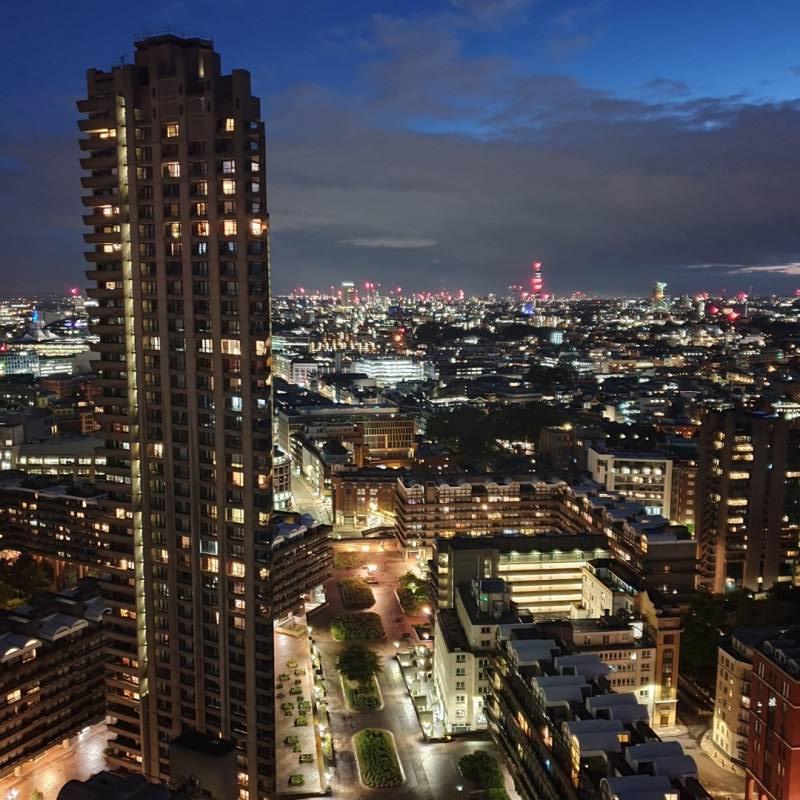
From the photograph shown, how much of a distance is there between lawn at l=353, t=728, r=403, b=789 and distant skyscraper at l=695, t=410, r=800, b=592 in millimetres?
22778

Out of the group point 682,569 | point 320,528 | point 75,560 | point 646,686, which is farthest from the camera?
point 75,560

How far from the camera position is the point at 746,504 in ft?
143

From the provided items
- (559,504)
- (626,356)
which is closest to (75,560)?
(559,504)

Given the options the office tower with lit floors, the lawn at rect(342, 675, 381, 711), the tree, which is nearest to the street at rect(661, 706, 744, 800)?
the lawn at rect(342, 675, 381, 711)

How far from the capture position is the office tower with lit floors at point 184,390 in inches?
909

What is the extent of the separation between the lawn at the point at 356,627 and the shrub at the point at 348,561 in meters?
7.61

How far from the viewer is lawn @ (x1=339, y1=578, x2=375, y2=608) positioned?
42.7m

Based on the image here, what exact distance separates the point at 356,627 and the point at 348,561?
32.5 feet

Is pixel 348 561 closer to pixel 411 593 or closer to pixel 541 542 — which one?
pixel 411 593

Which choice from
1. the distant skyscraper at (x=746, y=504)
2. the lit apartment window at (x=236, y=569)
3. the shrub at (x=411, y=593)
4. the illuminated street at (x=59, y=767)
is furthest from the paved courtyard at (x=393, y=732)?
the distant skyscraper at (x=746, y=504)

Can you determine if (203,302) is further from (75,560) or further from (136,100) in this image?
(75,560)

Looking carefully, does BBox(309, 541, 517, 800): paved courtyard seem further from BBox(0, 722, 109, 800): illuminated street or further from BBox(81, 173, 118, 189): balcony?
BBox(81, 173, 118, 189): balcony

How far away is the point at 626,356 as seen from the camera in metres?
135

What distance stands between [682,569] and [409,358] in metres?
95.1
